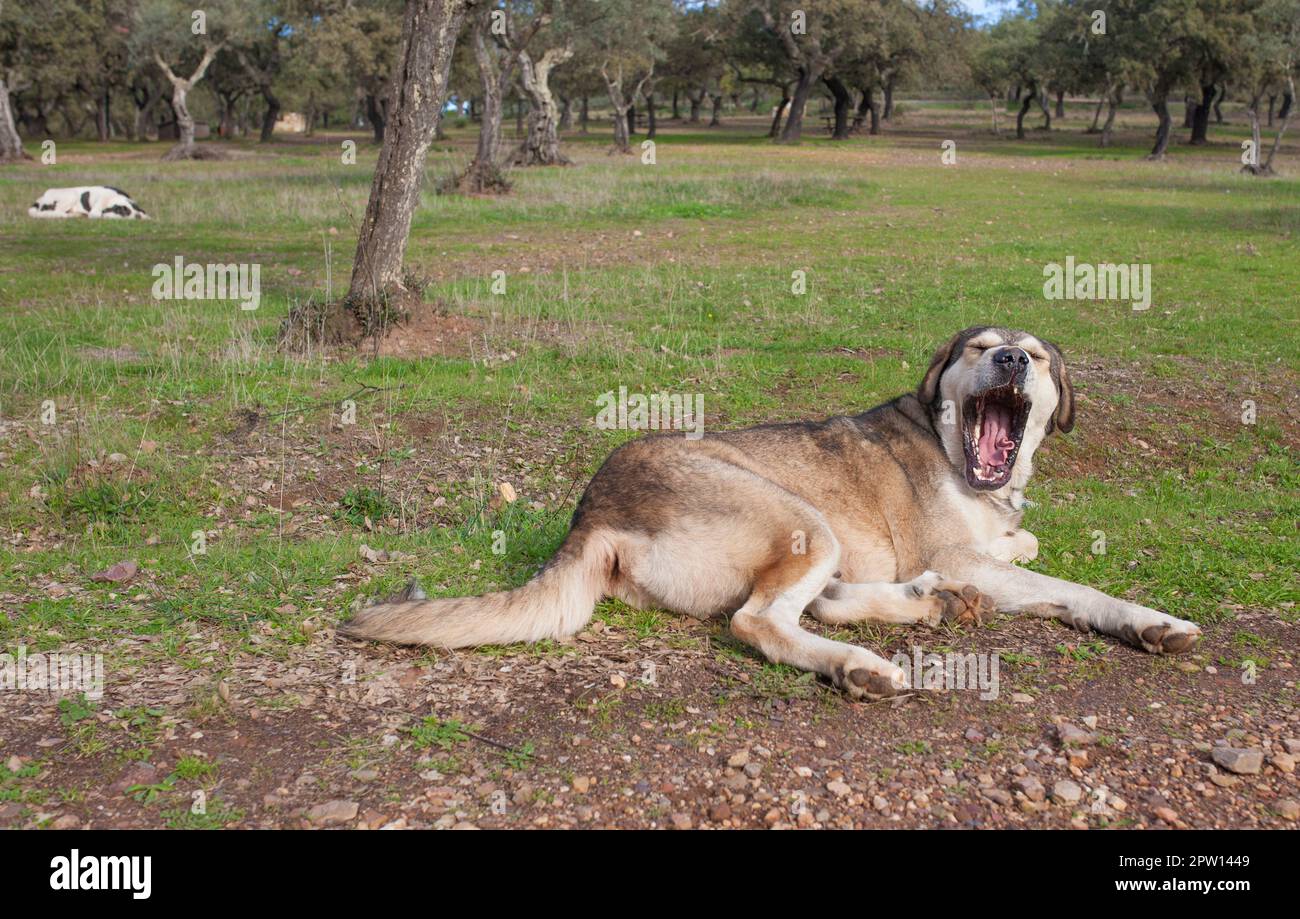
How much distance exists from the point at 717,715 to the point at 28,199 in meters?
27.0

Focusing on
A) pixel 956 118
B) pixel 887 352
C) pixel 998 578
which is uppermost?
pixel 956 118

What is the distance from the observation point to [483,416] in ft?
29.2

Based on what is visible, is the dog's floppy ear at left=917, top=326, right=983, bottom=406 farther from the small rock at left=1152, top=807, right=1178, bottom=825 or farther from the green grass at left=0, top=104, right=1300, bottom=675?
the small rock at left=1152, top=807, right=1178, bottom=825

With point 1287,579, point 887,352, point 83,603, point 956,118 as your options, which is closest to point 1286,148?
point 956,118

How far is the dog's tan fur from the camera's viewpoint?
496 centimetres

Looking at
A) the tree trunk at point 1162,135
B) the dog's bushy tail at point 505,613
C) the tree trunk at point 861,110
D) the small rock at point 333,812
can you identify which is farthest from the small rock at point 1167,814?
the tree trunk at point 861,110

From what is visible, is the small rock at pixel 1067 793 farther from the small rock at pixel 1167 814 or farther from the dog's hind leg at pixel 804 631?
the dog's hind leg at pixel 804 631

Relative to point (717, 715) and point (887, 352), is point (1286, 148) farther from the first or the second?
point (717, 715)

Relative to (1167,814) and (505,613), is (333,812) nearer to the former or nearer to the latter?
(505,613)

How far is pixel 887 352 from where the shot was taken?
438 inches

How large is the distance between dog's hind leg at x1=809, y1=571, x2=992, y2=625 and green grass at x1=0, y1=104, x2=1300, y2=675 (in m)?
0.72

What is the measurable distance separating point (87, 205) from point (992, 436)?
22024mm

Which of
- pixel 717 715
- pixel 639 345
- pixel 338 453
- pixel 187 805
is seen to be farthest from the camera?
pixel 639 345

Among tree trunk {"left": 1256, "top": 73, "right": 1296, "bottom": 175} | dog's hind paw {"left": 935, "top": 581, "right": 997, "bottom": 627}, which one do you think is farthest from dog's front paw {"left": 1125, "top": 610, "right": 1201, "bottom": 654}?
tree trunk {"left": 1256, "top": 73, "right": 1296, "bottom": 175}
